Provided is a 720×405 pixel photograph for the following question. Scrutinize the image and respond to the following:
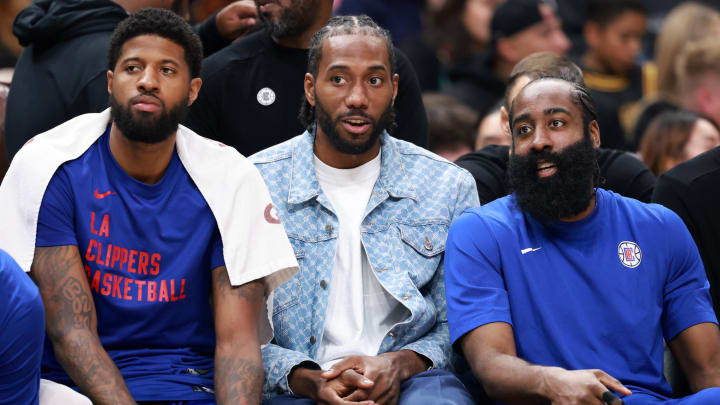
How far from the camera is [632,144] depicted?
270 inches

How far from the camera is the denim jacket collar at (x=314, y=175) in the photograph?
4.35 metres

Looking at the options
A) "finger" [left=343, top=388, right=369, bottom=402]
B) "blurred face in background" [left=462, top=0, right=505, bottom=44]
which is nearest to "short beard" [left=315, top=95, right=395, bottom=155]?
"finger" [left=343, top=388, right=369, bottom=402]

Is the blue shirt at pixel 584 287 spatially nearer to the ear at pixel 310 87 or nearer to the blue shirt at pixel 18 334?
the ear at pixel 310 87

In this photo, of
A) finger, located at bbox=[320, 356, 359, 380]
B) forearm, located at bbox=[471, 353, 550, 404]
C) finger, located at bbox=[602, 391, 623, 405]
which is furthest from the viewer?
finger, located at bbox=[320, 356, 359, 380]

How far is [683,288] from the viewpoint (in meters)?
4.04

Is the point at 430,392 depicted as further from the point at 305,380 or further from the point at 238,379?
the point at 238,379

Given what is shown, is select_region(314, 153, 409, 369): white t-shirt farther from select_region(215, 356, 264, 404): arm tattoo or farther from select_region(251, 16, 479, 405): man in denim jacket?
select_region(215, 356, 264, 404): arm tattoo

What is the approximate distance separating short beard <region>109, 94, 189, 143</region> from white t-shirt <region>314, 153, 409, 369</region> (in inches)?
28.1

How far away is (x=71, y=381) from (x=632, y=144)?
13.3 feet

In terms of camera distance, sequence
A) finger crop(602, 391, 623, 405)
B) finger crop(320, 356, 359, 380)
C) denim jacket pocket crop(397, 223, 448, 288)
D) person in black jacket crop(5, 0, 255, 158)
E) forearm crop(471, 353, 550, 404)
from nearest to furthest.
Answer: finger crop(602, 391, 623, 405)
forearm crop(471, 353, 550, 404)
finger crop(320, 356, 359, 380)
denim jacket pocket crop(397, 223, 448, 288)
person in black jacket crop(5, 0, 255, 158)

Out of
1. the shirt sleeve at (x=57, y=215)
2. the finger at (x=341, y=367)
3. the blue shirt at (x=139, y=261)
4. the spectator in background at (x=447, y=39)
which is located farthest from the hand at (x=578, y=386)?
the spectator in background at (x=447, y=39)

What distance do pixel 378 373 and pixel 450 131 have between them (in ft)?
9.08

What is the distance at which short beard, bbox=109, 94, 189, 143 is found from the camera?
3.93 m

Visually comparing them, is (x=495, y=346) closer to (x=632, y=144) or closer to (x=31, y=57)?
(x=31, y=57)
